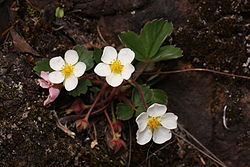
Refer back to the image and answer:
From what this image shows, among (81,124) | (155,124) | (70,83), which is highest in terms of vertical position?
(70,83)

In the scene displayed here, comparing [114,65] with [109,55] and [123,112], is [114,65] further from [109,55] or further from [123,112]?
[123,112]

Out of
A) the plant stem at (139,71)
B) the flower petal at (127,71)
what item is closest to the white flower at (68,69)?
the flower petal at (127,71)

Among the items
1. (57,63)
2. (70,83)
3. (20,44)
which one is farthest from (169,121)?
(20,44)

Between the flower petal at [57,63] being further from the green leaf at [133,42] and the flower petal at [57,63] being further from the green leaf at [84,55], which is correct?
the green leaf at [133,42]

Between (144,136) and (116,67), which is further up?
(116,67)

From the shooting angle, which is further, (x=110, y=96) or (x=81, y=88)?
(x=110, y=96)

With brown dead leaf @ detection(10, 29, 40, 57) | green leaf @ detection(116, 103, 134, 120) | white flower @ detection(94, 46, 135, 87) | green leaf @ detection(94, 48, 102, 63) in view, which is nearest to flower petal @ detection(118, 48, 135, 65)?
white flower @ detection(94, 46, 135, 87)
